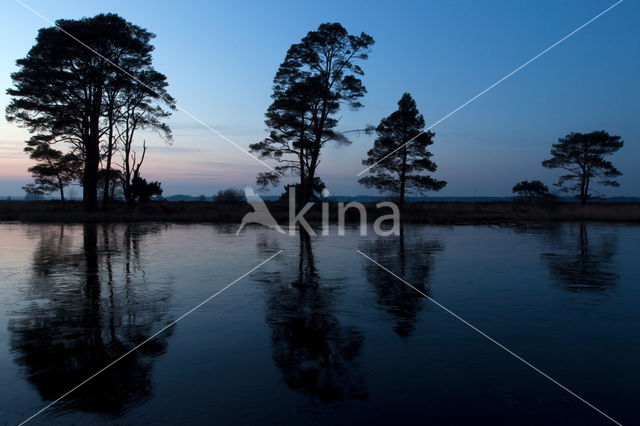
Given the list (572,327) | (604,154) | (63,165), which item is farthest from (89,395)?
(604,154)

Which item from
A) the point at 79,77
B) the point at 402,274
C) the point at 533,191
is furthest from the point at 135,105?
the point at 533,191

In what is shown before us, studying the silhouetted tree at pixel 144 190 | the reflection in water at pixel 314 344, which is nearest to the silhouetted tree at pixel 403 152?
the silhouetted tree at pixel 144 190

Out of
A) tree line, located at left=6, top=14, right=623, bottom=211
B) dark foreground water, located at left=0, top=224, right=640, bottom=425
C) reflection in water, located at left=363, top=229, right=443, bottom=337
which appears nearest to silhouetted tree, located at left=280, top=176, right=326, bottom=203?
tree line, located at left=6, top=14, right=623, bottom=211

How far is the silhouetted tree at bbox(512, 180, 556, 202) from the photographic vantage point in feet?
189

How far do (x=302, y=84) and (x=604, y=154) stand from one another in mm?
35300

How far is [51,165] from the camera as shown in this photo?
133 feet

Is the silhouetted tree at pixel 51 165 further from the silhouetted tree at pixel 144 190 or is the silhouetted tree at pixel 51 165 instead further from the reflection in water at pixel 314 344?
the reflection in water at pixel 314 344

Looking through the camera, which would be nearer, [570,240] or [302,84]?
[570,240]

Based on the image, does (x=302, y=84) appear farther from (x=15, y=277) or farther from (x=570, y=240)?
(x=15, y=277)

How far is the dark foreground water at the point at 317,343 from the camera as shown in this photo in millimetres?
4289

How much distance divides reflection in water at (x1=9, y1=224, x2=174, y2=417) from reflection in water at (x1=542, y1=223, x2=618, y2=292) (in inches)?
319

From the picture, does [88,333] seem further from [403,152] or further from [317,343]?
[403,152]

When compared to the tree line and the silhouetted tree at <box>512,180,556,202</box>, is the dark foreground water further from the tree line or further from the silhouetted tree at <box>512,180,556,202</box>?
the silhouetted tree at <box>512,180,556,202</box>

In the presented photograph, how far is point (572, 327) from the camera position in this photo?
6.95 metres
